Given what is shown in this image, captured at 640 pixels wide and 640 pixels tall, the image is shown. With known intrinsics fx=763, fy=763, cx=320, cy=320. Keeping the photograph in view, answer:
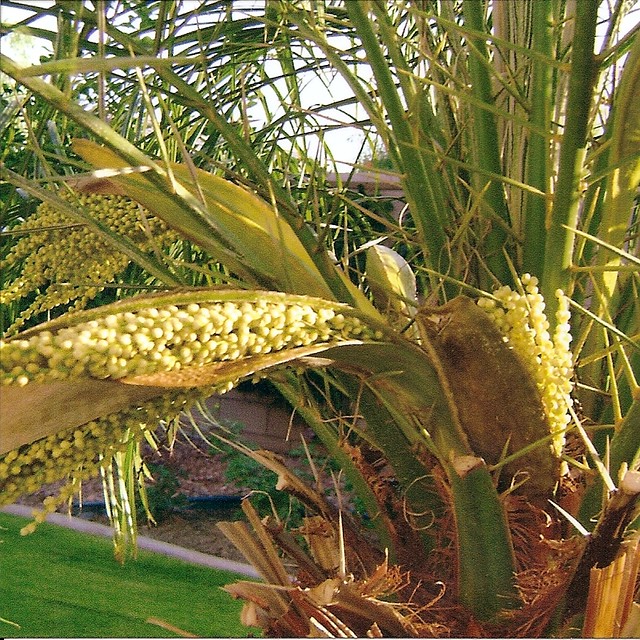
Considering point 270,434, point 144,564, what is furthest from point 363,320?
point 270,434

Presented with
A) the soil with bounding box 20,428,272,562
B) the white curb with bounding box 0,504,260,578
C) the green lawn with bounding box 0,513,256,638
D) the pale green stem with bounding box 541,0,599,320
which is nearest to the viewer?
the pale green stem with bounding box 541,0,599,320

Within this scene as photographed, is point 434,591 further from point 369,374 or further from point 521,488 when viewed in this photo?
point 369,374

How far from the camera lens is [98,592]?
2.22 m

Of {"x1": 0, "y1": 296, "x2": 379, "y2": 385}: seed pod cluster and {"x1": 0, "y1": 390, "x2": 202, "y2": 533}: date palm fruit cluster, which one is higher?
{"x1": 0, "y1": 296, "x2": 379, "y2": 385}: seed pod cluster

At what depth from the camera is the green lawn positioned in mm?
2021

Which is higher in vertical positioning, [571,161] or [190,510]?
[571,161]

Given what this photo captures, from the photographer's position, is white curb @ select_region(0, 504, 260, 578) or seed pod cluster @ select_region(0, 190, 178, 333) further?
white curb @ select_region(0, 504, 260, 578)

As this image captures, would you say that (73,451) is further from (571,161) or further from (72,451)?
(571,161)

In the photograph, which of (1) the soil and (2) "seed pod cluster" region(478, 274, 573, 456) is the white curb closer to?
(1) the soil

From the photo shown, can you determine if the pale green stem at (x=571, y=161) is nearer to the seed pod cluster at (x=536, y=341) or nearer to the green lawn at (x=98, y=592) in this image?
the seed pod cluster at (x=536, y=341)

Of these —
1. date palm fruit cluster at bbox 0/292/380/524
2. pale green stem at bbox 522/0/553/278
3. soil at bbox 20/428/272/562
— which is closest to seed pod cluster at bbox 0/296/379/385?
date palm fruit cluster at bbox 0/292/380/524

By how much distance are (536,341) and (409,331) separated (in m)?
0.17

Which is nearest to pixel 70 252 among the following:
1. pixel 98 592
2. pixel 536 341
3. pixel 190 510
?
pixel 536 341

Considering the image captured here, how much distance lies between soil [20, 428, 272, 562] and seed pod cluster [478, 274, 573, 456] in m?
2.03
